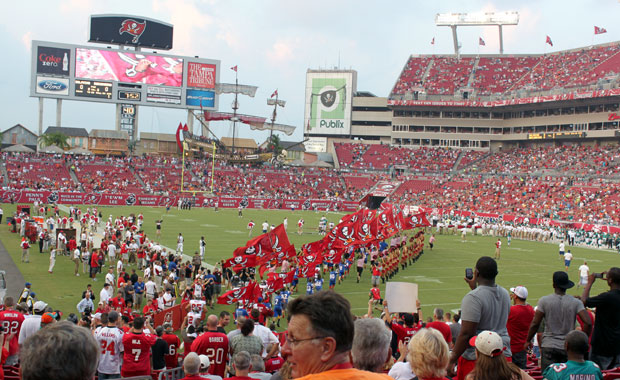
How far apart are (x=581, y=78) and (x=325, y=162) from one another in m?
32.5

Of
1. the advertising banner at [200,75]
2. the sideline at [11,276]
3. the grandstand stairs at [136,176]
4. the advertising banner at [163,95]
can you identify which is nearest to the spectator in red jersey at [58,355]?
the sideline at [11,276]

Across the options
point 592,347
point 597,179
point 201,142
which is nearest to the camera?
point 592,347

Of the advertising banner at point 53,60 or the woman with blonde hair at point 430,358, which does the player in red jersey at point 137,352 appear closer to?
the woman with blonde hair at point 430,358

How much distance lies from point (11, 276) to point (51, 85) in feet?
163

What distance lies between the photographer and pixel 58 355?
262cm

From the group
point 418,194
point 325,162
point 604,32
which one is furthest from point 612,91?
point 325,162

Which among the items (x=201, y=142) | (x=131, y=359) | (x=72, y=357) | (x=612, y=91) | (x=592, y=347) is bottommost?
(x=131, y=359)

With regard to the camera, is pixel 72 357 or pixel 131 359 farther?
pixel 131 359

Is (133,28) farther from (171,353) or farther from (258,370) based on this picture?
(258,370)

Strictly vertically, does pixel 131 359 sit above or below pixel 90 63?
below

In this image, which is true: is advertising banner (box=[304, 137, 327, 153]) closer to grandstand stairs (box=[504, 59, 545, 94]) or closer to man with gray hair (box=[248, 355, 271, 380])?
grandstand stairs (box=[504, 59, 545, 94])

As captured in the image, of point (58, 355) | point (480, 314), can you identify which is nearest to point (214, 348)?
point (480, 314)

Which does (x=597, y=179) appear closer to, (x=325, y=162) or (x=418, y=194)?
(x=418, y=194)

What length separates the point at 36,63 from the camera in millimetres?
64375
